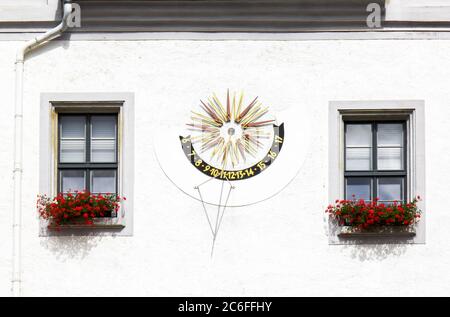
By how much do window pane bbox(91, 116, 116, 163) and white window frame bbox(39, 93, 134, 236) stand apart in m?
0.10

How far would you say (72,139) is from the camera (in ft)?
59.4

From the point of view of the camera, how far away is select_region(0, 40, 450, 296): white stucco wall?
1759 cm

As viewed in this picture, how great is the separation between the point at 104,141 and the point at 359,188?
274cm

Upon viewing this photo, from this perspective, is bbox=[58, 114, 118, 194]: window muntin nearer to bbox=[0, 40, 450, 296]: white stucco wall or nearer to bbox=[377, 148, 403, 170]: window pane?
bbox=[0, 40, 450, 296]: white stucco wall

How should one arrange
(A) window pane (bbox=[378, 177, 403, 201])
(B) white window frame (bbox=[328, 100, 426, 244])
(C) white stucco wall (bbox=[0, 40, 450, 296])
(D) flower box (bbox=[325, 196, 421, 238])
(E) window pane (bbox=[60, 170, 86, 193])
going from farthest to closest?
(E) window pane (bbox=[60, 170, 86, 193]) → (A) window pane (bbox=[378, 177, 403, 201]) → (B) white window frame (bbox=[328, 100, 426, 244]) → (C) white stucco wall (bbox=[0, 40, 450, 296]) → (D) flower box (bbox=[325, 196, 421, 238])

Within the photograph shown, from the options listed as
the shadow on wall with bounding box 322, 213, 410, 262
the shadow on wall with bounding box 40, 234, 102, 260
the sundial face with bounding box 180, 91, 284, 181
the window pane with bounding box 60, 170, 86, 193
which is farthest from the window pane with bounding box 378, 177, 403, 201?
the window pane with bounding box 60, 170, 86, 193

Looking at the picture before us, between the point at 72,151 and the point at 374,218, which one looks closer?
the point at 374,218

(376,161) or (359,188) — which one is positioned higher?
(376,161)

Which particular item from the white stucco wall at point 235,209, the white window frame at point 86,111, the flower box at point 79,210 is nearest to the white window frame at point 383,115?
the white stucco wall at point 235,209

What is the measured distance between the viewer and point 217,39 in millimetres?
18062

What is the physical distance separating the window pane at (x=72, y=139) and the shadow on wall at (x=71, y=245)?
0.88 m

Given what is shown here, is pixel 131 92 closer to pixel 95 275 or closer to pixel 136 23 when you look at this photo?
pixel 136 23

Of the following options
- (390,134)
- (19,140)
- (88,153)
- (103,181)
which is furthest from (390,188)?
(19,140)

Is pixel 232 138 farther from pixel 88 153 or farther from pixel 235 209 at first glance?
pixel 88 153
